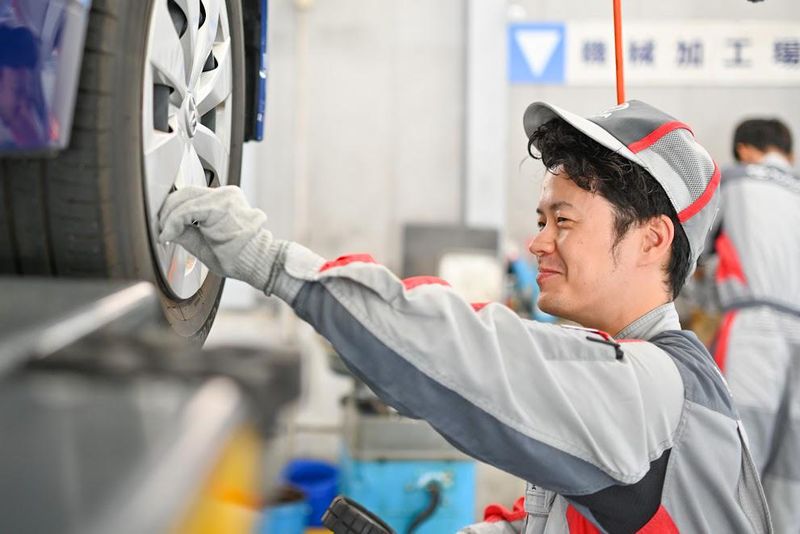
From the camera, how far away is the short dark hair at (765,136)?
352cm

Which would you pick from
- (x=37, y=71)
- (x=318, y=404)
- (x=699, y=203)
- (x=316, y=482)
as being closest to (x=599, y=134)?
(x=699, y=203)

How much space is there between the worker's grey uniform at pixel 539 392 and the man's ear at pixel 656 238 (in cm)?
21

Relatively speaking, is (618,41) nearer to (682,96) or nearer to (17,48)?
(17,48)

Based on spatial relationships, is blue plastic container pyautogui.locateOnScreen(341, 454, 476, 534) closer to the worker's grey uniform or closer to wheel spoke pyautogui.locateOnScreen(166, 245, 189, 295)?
the worker's grey uniform

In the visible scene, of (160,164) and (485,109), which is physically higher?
(485,109)

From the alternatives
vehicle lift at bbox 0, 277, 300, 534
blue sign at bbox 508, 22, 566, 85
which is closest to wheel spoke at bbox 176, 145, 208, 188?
vehicle lift at bbox 0, 277, 300, 534

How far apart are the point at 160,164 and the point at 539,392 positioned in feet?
1.45

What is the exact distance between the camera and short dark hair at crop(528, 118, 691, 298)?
114cm

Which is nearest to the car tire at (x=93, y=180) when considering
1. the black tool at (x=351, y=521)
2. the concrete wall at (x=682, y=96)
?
the black tool at (x=351, y=521)

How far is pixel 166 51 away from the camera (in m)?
0.83

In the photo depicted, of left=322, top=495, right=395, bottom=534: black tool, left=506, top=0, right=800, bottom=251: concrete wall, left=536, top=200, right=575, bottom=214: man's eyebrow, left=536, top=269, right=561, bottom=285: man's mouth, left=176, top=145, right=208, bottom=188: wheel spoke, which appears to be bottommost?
left=322, top=495, right=395, bottom=534: black tool

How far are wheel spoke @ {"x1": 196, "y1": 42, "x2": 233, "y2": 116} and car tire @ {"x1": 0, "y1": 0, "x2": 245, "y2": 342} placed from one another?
30 cm

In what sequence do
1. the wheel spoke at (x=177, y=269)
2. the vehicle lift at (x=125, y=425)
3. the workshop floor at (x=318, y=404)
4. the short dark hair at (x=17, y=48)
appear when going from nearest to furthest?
the vehicle lift at (x=125, y=425), the short dark hair at (x=17, y=48), the wheel spoke at (x=177, y=269), the workshop floor at (x=318, y=404)

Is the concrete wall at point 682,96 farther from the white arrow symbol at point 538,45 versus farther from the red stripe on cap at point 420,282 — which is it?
the red stripe on cap at point 420,282
